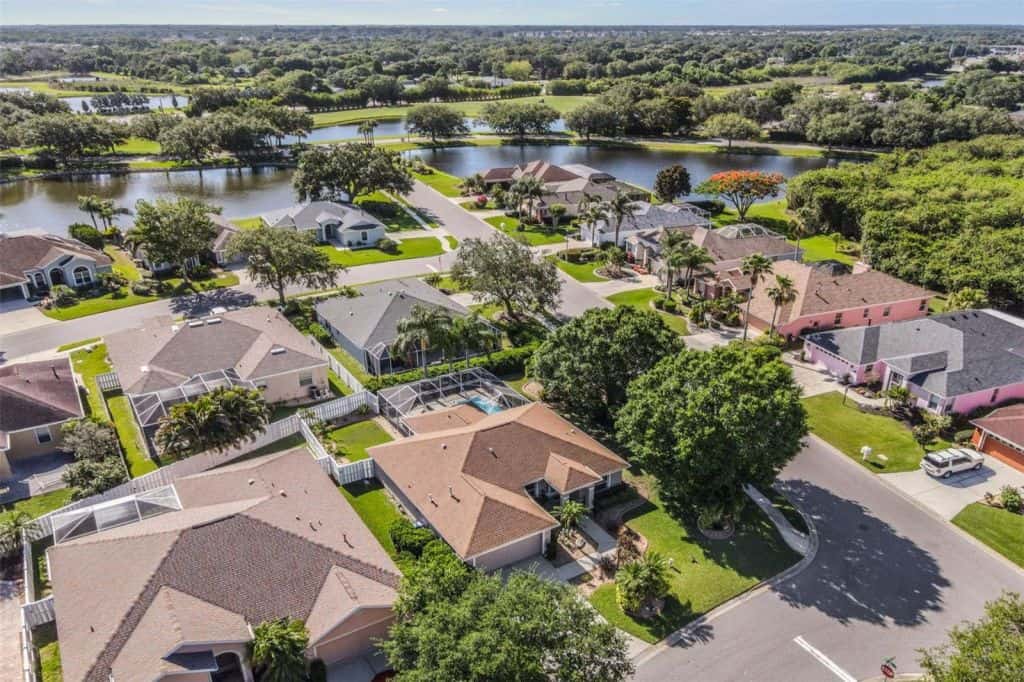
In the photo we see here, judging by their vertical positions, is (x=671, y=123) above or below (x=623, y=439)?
above

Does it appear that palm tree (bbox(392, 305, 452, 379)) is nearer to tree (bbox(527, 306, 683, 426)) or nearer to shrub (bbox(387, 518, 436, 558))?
tree (bbox(527, 306, 683, 426))

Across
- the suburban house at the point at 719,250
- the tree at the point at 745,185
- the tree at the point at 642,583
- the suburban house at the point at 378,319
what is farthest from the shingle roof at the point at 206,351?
the tree at the point at 745,185

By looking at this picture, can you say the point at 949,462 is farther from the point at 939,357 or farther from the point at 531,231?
the point at 531,231

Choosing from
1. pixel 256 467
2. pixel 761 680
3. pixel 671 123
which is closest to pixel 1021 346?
pixel 761 680

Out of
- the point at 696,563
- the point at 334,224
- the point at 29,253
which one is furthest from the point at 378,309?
the point at 29,253

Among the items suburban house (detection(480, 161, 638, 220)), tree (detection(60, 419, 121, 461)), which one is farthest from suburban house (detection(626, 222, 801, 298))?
tree (detection(60, 419, 121, 461))

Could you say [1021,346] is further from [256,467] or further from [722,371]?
[256,467]
